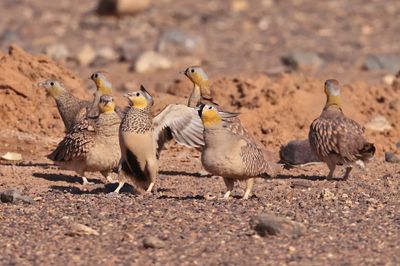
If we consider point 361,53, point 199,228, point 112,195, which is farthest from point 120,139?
point 361,53

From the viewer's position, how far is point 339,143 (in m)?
11.8

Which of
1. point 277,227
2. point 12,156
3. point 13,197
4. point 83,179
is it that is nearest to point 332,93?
point 83,179

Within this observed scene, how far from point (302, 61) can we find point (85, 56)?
477 cm

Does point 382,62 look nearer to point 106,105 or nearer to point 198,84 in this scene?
point 198,84

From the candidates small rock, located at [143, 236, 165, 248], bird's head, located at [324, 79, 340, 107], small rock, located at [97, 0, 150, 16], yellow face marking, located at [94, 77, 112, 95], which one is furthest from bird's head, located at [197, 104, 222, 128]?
small rock, located at [97, 0, 150, 16]

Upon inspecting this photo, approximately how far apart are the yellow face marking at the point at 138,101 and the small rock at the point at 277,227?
2.48 m

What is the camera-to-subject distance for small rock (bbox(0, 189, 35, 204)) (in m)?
10.1

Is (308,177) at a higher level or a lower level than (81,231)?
higher

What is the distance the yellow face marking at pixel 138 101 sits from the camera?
10.6 m

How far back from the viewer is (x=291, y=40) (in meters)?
26.9

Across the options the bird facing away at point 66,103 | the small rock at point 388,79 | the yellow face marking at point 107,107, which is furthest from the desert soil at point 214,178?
the small rock at point 388,79

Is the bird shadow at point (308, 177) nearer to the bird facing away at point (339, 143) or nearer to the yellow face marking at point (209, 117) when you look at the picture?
the bird facing away at point (339, 143)

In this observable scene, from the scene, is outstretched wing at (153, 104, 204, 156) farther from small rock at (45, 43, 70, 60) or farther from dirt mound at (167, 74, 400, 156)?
small rock at (45, 43, 70, 60)

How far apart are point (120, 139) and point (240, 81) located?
5.32 m
